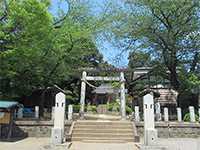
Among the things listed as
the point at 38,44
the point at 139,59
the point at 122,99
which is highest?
the point at 139,59

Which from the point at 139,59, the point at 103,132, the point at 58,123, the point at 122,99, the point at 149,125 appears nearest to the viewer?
the point at 149,125

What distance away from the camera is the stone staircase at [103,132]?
18984mm

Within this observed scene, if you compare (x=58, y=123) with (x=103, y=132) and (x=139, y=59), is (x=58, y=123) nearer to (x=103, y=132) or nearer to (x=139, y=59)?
(x=103, y=132)

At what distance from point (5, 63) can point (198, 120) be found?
1327cm

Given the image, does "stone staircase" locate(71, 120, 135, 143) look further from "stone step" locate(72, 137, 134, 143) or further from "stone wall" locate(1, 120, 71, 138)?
"stone wall" locate(1, 120, 71, 138)

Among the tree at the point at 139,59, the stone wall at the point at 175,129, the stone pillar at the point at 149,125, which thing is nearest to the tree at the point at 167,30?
the tree at the point at 139,59

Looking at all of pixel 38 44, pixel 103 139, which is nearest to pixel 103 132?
pixel 103 139

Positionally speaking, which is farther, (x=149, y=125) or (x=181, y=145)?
(x=181, y=145)

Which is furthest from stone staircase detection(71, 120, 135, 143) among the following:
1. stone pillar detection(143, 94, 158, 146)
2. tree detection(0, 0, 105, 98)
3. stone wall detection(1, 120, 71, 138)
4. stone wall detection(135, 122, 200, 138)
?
tree detection(0, 0, 105, 98)

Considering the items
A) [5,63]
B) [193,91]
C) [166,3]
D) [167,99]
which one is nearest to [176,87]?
[193,91]

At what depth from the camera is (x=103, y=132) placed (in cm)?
1989

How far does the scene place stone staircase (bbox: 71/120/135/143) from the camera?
62.3ft

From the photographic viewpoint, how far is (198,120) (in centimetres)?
2342

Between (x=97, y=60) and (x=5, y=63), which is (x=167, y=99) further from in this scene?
(x=5, y=63)
